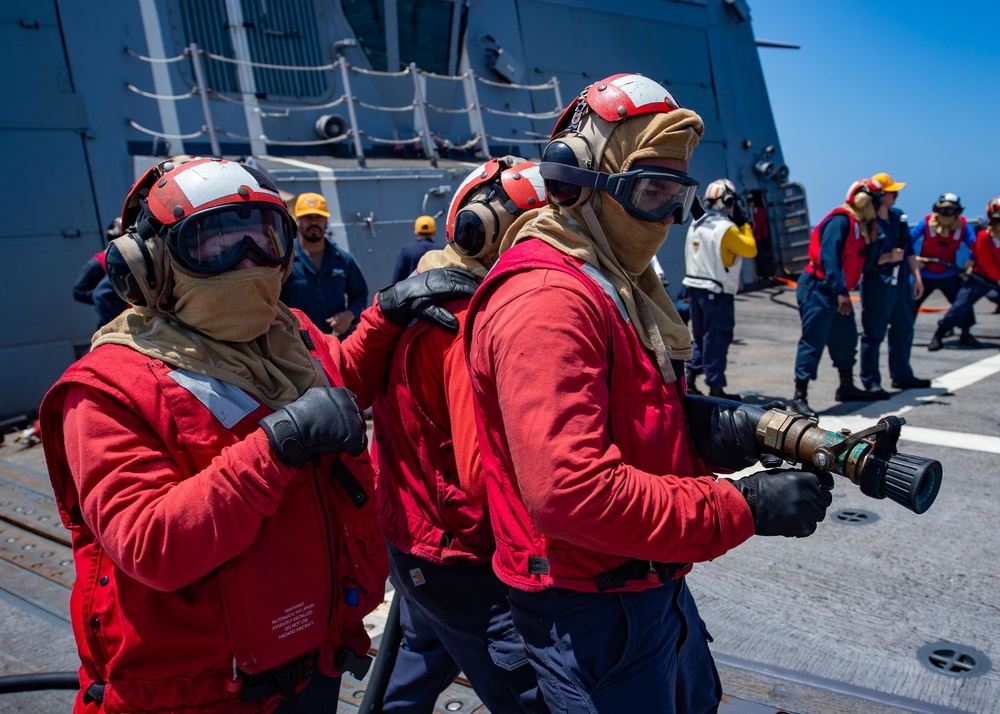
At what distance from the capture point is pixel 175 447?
62.5 inches

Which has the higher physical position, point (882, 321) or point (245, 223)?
point (245, 223)

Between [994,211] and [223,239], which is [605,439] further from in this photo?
[994,211]

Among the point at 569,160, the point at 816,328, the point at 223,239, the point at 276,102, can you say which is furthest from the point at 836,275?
the point at 276,102

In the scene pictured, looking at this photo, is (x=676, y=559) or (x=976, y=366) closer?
(x=676, y=559)

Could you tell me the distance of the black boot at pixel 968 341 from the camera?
361 inches

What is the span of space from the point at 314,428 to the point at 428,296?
0.74 m

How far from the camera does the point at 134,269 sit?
1.67 metres

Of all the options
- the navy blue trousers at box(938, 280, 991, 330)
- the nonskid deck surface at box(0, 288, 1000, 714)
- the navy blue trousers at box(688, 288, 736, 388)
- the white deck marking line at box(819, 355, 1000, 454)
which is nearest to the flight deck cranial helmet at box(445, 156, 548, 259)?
the nonskid deck surface at box(0, 288, 1000, 714)

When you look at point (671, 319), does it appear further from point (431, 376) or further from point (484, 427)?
point (431, 376)

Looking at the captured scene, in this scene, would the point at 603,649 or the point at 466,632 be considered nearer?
the point at 603,649

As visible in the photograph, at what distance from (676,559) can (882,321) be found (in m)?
6.25

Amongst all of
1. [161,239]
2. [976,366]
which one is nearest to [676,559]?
[161,239]

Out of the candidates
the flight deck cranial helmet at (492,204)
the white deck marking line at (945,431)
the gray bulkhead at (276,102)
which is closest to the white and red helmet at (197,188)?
the flight deck cranial helmet at (492,204)

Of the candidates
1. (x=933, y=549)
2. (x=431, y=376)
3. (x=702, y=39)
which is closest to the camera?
(x=431, y=376)
